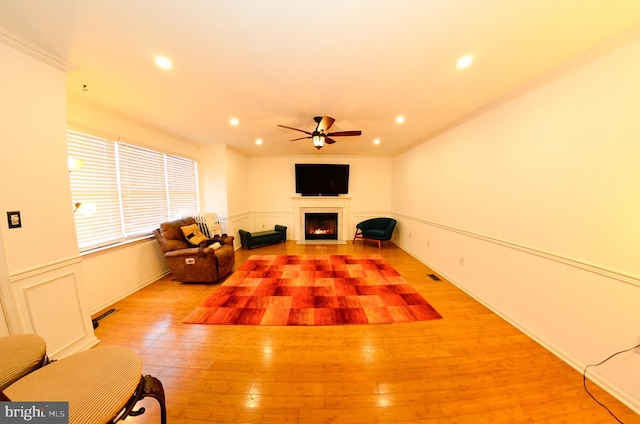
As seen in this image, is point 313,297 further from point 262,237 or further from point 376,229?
point 376,229

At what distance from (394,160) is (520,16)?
4.59 metres

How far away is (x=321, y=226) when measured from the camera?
252 inches

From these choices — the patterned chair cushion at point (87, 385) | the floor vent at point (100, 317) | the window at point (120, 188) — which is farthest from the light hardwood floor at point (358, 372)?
the window at point (120, 188)

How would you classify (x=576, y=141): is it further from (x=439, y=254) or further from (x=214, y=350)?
(x=214, y=350)

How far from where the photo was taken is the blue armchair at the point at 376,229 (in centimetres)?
518

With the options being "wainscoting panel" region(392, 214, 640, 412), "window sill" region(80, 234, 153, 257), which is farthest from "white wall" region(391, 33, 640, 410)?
"window sill" region(80, 234, 153, 257)

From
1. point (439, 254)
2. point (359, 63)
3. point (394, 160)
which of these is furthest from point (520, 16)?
point (394, 160)

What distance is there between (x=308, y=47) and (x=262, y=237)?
14.8 ft

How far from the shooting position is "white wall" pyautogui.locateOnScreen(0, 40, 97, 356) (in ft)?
4.98

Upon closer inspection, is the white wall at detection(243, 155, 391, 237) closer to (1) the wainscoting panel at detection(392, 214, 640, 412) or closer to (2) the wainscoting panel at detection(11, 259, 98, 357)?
(1) the wainscoting panel at detection(392, 214, 640, 412)

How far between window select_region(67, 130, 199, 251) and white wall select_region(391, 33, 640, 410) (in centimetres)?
483

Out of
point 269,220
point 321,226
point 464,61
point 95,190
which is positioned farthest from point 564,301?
point 269,220

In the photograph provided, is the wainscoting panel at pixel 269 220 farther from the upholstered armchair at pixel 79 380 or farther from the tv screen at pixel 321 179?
the upholstered armchair at pixel 79 380

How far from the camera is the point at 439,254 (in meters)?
3.72
